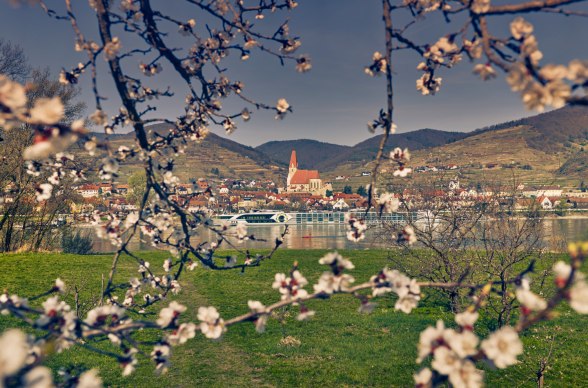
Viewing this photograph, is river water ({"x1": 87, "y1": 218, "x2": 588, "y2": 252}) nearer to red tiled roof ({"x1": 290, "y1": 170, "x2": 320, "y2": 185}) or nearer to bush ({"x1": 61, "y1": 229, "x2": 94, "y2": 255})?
bush ({"x1": 61, "y1": 229, "x2": 94, "y2": 255})

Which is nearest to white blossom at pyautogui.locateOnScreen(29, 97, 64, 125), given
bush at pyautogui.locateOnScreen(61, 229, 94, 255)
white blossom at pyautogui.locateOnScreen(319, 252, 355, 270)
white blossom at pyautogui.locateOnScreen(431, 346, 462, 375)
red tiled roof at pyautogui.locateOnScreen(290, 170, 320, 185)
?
white blossom at pyautogui.locateOnScreen(319, 252, 355, 270)

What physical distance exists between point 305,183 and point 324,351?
164424 millimetres

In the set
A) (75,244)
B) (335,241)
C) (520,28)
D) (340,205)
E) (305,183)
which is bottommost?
(335,241)

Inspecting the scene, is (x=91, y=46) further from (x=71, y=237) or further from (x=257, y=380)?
(x=71, y=237)

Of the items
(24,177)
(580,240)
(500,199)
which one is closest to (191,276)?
(24,177)

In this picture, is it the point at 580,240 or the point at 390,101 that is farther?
the point at 390,101

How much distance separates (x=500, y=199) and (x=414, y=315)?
13.7 ft

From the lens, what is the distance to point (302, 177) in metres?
177

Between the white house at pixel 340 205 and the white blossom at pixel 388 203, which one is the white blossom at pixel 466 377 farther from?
the white house at pixel 340 205

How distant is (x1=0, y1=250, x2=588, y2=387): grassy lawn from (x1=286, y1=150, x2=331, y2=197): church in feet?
491

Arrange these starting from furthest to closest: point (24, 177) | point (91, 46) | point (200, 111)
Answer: point (24, 177) < point (200, 111) < point (91, 46)

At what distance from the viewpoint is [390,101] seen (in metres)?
2.12

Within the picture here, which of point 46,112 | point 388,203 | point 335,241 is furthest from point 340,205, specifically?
point 46,112

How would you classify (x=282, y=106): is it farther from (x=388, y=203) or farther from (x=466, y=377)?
(x=466, y=377)
